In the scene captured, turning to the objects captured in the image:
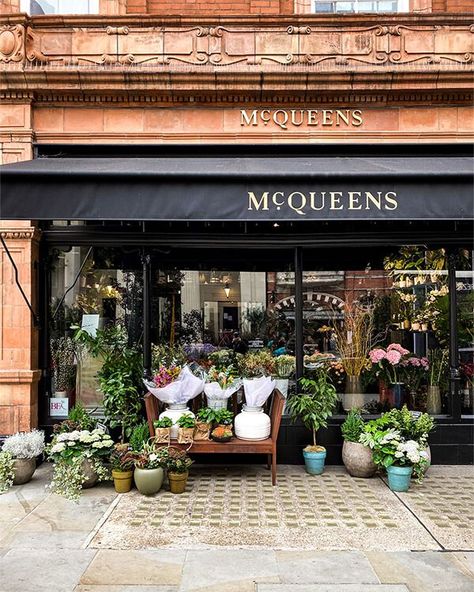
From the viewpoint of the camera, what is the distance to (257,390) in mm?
6594

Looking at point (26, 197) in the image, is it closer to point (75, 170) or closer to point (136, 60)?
point (75, 170)

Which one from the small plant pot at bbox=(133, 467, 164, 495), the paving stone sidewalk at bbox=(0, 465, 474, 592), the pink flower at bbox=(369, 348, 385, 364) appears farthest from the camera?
the pink flower at bbox=(369, 348, 385, 364)

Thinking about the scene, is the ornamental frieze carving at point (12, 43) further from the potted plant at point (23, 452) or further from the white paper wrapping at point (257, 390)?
the white paper wrapping at point (257, 390)

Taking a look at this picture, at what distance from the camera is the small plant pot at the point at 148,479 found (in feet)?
19.1

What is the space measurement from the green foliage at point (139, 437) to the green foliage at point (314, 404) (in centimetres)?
193

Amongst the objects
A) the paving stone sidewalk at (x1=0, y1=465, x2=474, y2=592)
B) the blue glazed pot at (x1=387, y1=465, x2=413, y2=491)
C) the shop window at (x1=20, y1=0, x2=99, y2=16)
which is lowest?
the paving stone sidewalk at (x1=0, y1=465, x2=474, y2=592)

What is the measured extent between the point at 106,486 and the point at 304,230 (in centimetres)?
431

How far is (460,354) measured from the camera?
765 cm

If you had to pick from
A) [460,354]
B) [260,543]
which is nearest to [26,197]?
[260,543]

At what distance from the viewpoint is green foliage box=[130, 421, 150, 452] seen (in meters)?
6.30

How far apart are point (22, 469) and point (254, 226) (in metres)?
4.40

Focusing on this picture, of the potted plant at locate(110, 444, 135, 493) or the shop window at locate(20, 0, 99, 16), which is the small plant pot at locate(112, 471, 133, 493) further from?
the shop window at locate(20, 0, 99, 16)

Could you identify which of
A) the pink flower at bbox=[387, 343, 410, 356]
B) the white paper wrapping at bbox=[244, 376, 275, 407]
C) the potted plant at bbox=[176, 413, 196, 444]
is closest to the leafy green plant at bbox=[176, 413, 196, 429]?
the potted plant at bbox=[176, 413, 196, 444]

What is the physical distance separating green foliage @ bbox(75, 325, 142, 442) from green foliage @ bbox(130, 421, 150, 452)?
1.23ft
